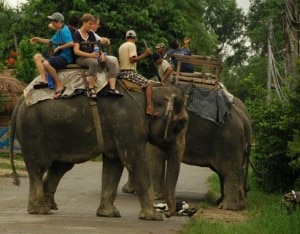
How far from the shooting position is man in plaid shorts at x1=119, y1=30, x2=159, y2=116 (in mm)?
13336

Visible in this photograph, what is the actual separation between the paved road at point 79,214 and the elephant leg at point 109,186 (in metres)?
0.17

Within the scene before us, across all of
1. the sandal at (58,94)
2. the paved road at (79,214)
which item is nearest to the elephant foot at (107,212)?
the paved road at (79,214)

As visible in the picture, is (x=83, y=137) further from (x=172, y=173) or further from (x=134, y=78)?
(x=172, y=173)

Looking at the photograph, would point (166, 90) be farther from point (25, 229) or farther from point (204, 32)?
point (204, 32)

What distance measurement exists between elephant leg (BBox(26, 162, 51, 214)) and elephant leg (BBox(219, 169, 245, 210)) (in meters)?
4.13

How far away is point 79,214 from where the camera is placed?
1356 cm

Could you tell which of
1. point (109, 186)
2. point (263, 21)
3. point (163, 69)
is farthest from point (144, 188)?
point (263, 21)

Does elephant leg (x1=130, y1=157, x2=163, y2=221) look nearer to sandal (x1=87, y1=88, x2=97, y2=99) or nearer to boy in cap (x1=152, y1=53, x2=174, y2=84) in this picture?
sandal (x1=87, y1=88, x2=97, y2=99)

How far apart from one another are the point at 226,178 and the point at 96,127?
4.37 metres

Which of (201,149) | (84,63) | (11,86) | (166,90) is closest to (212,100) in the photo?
(201,149)

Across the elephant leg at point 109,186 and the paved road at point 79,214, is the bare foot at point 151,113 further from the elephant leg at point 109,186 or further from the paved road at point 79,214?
the paved road at point 79,214

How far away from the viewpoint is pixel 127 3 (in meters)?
38.6

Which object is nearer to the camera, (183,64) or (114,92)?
(114,92)

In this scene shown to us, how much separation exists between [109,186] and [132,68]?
5.93 feet
